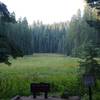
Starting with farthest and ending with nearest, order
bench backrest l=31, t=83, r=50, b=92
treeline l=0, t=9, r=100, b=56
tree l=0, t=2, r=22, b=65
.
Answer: treeline l=0, t=9, r=100, b=56
bench backrest l=31, t=83, r=50, b=92
tree l=0, t=2, r=22, b=65

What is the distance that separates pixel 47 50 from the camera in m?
153

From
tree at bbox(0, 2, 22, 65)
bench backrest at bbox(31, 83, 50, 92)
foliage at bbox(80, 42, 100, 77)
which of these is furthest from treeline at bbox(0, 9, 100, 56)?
tree at bbox(0, 2, 22, 65)

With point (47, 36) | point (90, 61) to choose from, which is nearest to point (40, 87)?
point (90, 61)

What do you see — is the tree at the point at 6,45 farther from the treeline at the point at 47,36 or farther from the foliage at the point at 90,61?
the treeline at the point at 47,36

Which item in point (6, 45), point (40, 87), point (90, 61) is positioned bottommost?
point (40, 87)

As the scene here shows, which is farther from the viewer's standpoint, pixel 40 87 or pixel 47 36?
pixel 47 36

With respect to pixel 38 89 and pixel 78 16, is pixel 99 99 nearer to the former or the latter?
pixel 38 89

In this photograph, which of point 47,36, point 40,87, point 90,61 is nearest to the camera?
point 40,87

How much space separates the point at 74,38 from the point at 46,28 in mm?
72808

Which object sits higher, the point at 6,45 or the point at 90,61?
the point at 6,45

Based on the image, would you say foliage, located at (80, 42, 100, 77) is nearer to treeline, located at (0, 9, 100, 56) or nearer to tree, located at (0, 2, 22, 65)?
tree, located at (0, 2, 22, 65)

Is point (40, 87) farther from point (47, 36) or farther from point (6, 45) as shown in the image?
point (47, 36)

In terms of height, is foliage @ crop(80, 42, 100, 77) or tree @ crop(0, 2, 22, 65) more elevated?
tree @ crop(0, 2, 22, 65)

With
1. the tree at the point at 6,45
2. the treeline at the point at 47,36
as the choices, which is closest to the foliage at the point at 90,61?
the tree at the point at 6,45
